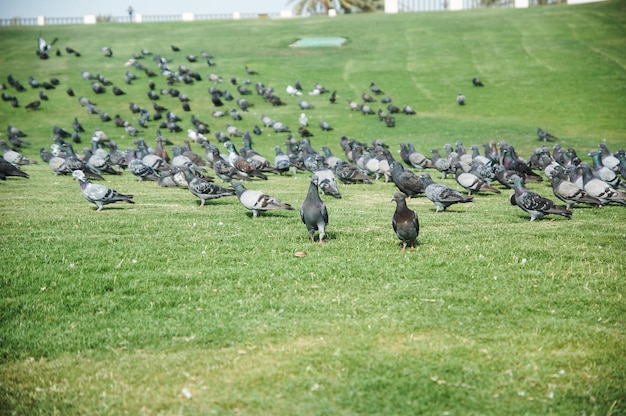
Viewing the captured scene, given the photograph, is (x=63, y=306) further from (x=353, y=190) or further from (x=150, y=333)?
(x=353, y=190)

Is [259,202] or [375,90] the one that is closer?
[259,202]

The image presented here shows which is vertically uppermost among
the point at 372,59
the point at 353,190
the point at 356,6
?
the point at 356,6

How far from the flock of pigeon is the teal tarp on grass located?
603 inches

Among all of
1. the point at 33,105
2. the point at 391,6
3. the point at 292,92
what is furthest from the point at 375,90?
the point at 391,6

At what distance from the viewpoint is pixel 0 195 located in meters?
16.7

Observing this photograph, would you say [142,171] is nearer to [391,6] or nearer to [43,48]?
[43,48]

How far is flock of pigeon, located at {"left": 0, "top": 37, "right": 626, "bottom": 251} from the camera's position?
548 inches

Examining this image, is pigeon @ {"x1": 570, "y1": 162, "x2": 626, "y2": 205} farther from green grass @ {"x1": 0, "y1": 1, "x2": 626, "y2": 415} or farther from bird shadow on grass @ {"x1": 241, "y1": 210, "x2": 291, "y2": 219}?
bird shadow on grass @ {"x1": 241, "y1": 210, "x2": 291, "y2": 219}

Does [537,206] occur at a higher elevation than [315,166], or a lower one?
higher

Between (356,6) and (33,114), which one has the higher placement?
(356,6)

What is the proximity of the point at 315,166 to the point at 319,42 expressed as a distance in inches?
1452

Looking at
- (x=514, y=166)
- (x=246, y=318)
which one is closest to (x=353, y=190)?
(x=514, y=166)

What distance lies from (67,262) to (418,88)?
3473cm

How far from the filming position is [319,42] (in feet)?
181
